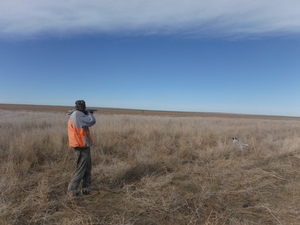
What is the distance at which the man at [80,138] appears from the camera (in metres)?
4.41

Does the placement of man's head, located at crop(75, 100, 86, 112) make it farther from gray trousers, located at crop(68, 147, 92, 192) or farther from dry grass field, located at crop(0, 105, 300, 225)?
dry grass field, located at crop(0, 105, 300, 225)

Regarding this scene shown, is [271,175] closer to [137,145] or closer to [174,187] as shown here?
Result: [174,187]

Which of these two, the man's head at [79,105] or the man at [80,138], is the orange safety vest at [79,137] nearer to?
the man at [80,138]

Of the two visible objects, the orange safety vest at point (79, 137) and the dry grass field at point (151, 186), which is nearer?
the dry grass field at point (151, 186)

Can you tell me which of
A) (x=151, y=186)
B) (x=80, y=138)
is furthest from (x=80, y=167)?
(x=151, y=186)

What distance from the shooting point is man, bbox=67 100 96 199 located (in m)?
4.41

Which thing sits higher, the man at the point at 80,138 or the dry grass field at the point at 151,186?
the man at the point at 80,138

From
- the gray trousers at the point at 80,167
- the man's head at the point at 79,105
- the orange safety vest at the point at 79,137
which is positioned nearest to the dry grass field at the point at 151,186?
the gray trousers at the point at 80,167

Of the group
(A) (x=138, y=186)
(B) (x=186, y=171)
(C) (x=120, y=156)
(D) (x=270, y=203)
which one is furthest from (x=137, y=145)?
(D) (x=270, y=203)

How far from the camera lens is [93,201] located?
4387 mm

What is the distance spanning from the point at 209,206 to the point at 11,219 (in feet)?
10.7

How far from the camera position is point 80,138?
4422 millimetres

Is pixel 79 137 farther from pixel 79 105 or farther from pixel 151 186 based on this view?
pixel 151 186

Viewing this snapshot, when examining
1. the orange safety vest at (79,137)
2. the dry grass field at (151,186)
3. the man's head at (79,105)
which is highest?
the man's head at (79,105)
